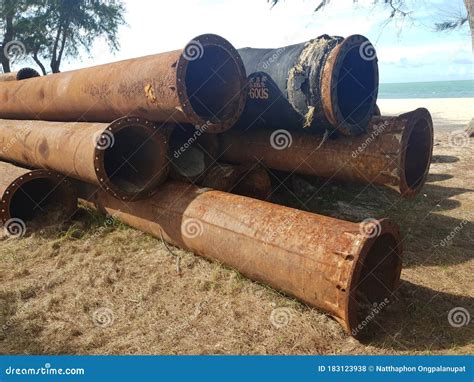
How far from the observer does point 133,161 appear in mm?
5727

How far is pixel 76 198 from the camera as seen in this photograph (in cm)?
616

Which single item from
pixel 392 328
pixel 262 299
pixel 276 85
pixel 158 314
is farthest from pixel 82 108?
pixel 392 328

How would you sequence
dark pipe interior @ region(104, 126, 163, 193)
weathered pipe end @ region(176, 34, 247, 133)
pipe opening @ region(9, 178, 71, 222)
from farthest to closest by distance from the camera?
pipe opening @ region(9, 178, 71, 222), dark pipe interior @ region(104, 126, 163, 193), weathered pipe end @ region(176, 34, 247, 133)

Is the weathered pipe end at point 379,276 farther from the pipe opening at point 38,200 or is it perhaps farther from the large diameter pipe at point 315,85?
the pipe opening at point 38,200

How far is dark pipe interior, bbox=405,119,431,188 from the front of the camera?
5352 millimetres

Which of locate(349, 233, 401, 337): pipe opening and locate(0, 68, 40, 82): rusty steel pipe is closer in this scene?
locate(349, 233, 401, 337): pipe opening

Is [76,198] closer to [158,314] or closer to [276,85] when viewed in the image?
[158,314]

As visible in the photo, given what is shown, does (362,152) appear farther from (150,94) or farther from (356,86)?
(150,94)

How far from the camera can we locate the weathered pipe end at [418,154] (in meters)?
5.03

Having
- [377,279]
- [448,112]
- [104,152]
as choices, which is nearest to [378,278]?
[377,279]

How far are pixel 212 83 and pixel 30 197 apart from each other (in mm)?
3591

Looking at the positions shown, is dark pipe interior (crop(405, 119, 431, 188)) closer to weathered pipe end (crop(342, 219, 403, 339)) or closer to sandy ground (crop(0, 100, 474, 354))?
sandy ground (crop(0, 100, 474, 354))

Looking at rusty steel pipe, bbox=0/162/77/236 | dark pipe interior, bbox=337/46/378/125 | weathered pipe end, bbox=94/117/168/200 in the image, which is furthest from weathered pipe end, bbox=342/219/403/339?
rusty steel pipe, bbox=0/162/77/236

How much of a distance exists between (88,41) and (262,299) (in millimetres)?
24991
